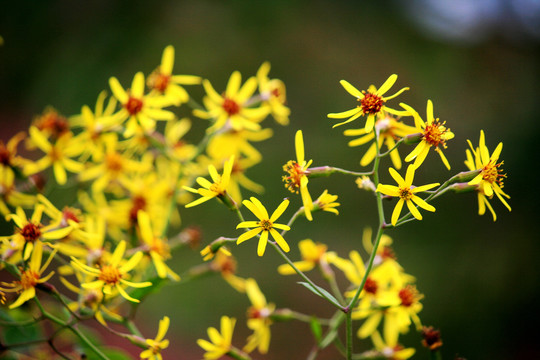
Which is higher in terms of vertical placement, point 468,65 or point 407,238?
point 468,65

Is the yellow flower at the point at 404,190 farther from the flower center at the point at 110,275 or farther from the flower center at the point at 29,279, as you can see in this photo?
the flower center at the point at 29,279

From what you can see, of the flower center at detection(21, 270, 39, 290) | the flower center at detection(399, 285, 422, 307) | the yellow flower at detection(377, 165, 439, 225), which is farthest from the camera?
the flower center at detection(399, 285, 422, 307)

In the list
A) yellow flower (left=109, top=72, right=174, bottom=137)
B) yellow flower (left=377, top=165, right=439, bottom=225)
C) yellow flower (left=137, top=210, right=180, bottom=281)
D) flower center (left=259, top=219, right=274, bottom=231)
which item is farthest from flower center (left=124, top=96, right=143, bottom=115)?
yellow flower (left=377, top=165, right=439, bottom=225)

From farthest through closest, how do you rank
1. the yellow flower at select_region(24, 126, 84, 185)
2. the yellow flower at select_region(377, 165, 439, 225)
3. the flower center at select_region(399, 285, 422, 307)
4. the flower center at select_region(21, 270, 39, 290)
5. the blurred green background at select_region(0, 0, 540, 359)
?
the blurred green background at select_region(0, 0, 540, 359) < the yellow flower at select_region(24, 126, 84, 185) < the flower center at select_region(399, 285, 422, 307) < the flower center at select_region(21, 270, 39, 290) < the yellow flower at select_region(377, 165, 439, 225)

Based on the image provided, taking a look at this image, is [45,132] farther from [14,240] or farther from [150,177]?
[14,240]

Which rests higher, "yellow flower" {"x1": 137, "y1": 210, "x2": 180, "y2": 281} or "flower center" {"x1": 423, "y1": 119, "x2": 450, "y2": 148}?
"flower center" {"x1": 423, "y1": 119, "x2": 450, "y2": 148}

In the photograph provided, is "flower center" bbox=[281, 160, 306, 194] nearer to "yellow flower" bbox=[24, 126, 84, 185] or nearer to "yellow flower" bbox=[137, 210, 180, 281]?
"yellow flower" bbox=[137, 210, 180, 281]

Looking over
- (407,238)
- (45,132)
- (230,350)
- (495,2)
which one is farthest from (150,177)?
(495,2)
